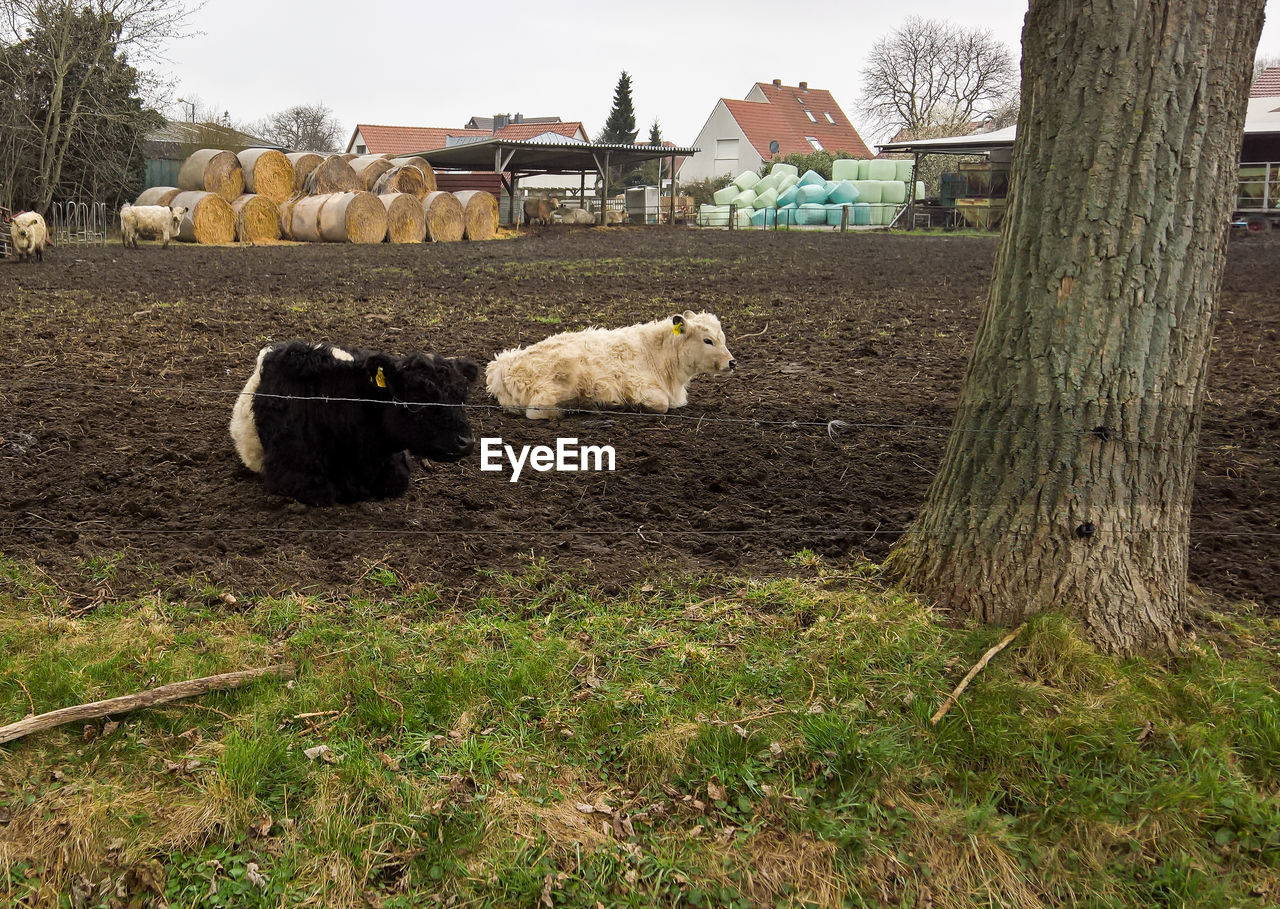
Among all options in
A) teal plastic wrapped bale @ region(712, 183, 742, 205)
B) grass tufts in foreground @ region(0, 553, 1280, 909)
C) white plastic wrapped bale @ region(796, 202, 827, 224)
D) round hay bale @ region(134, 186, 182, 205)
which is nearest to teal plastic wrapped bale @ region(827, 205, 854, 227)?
white plastic wrapped bale @ region(796, 202, 827, 224)

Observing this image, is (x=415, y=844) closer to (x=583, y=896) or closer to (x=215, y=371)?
(x=583, y=896)

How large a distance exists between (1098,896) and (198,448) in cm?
573

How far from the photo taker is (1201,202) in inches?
144

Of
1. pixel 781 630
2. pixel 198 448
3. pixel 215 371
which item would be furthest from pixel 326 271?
pixel 781 630

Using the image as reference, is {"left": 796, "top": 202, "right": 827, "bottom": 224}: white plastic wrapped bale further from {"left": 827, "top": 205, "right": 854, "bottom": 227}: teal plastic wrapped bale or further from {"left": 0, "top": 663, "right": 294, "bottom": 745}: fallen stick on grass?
{"left": 0, "top": 663, "right": 294, "bottom": 745}: fallen stick on grass

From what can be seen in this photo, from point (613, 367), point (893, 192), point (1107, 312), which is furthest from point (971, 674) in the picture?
point (893, 192)

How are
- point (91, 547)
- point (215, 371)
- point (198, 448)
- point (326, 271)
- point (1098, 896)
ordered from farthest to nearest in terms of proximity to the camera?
1. point (326, 271)
2. point (215, 371)
3. point (198, 448)
4. point (91, 547)
5. point (1098, 896)

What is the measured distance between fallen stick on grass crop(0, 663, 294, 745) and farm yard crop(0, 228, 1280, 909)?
2.1 inches

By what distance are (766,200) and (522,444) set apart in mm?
45150

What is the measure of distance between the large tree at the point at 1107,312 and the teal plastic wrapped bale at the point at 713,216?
38.5 metres

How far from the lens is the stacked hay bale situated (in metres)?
43.8

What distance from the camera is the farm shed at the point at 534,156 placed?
33.8m

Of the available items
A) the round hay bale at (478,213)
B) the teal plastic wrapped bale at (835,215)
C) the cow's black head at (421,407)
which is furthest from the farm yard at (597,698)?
the teal plastic wrapped bale at (835,215)

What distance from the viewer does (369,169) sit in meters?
30.8
